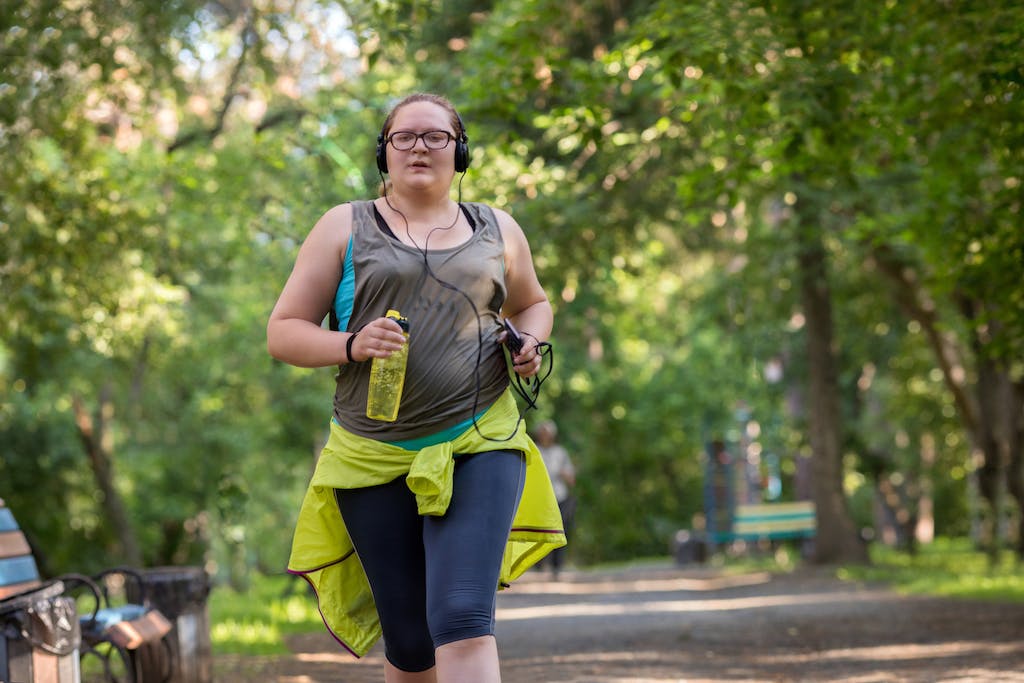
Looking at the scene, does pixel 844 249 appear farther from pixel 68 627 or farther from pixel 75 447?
pixel 68 627

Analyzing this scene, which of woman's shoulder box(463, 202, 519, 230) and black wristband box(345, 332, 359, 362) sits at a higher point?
woman's shoulder box(463, 202, 519, 230)

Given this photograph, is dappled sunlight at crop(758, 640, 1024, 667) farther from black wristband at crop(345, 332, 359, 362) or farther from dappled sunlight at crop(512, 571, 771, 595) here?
dappled sunlight at crop(512, 571, 771, 595)

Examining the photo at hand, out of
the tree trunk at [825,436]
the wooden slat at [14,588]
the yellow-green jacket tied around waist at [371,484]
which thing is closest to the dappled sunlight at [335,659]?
the wooden slat at [14,588]

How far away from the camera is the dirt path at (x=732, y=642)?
802 centimetres

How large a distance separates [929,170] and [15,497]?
17162 mm

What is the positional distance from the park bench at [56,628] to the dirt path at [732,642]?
133cm

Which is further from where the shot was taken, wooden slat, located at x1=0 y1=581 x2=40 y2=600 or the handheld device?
wooden slat, located at x1=0 y1=581 x2=40 y2=600

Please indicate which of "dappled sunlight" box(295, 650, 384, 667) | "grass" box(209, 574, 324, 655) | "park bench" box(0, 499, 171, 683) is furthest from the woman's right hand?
"grass" box(209, 574, 324, 655)

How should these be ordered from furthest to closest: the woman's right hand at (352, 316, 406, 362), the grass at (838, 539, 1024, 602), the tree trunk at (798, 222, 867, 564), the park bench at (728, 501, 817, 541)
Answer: the park bench at (728, 501, 817, 541), the tree trunk at (798, 222, 867, 564), the grass at (838, 539, 1024, 602), the woman's right hand at (352, 316, 406, 362)

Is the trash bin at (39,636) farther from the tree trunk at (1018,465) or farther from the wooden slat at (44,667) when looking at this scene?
the tree trunk at (1018,465)

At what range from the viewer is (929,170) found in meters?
11.2

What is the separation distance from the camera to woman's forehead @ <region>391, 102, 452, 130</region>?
3.92m

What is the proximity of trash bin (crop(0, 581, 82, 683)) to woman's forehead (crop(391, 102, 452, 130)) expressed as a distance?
2.03 meters

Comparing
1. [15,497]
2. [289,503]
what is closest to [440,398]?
[15,497]
